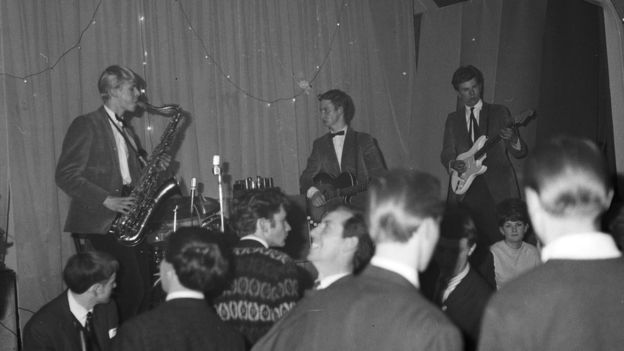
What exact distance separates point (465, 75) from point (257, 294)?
4521 millimetres

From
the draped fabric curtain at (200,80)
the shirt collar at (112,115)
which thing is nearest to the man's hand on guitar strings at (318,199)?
the draped fabric curtain at (200,80)

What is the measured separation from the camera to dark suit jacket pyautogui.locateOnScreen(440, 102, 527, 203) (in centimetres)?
641

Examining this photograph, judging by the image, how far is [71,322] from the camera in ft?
10.8

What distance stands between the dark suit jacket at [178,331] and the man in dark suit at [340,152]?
3.56 meters

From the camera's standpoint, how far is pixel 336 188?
19.8 feet

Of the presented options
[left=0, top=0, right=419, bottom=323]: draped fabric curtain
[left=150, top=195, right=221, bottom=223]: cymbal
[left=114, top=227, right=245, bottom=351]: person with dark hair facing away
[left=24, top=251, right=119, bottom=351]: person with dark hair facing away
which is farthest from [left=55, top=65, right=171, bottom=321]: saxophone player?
[left=114, top=227, right=245, bottom=351]: person with dark hair facing away

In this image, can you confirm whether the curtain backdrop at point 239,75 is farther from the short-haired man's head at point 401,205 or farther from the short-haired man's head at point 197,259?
the short-haired man's head at point 401,205

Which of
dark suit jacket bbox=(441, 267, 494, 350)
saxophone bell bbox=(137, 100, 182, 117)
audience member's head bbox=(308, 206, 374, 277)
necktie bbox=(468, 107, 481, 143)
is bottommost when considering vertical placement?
dark suit jacket bbox=(441, 267, 494, 350)

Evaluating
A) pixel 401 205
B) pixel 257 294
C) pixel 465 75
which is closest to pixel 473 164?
pixel 465 75

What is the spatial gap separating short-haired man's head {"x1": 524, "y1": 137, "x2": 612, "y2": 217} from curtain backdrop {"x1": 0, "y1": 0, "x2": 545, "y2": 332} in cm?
429

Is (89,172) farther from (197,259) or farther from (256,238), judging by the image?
(197,259)

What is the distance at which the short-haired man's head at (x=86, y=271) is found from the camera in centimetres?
334

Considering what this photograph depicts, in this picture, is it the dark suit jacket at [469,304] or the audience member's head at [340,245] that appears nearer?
the audience member's head at [340,245]

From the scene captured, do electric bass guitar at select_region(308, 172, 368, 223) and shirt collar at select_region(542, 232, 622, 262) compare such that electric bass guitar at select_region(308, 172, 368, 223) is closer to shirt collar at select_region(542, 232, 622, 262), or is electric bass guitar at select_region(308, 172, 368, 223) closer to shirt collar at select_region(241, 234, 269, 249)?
shirt collar at select_region(241, 234, 269, 249)
